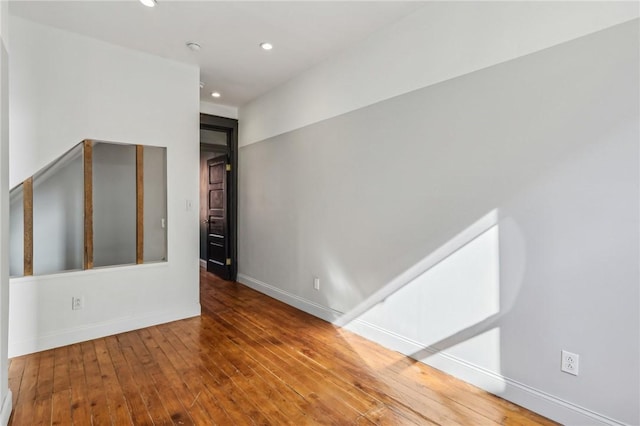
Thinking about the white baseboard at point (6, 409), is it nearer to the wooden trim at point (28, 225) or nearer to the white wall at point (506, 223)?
the wooden trim at point (28, 225)

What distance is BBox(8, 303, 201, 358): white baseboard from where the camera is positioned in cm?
285

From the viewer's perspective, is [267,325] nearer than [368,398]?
No

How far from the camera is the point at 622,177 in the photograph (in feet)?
5.69

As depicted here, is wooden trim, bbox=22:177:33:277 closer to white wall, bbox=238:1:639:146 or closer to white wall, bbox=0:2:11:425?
white wall, bbox=0:2:11:425

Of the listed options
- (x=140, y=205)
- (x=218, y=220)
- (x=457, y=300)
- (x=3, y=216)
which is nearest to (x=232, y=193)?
(x=218, y=220)

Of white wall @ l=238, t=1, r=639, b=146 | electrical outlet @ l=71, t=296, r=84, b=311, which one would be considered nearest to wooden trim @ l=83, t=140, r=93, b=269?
electrical outlet @ l=71, t=296, r=84, b=311

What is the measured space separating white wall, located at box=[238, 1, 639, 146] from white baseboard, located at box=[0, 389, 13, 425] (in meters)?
3.38

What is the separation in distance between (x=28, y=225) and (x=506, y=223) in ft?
12.9

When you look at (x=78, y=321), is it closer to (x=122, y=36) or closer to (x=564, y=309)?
(x=122, y=36)

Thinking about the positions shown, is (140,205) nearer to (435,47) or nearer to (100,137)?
A: (100,137)

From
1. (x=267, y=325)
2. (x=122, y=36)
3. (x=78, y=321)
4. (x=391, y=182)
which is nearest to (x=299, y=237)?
(x=267, y=325)

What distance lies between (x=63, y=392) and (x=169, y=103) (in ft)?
9.20

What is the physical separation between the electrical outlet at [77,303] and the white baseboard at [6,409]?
1.13 m

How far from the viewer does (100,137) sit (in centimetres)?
325
